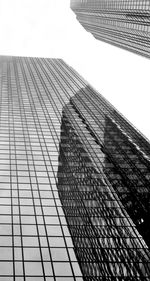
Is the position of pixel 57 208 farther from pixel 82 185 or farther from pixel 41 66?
pixel 41 66

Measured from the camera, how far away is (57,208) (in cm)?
5678

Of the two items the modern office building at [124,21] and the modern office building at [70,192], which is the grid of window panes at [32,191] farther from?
the modern office building at [124,21]

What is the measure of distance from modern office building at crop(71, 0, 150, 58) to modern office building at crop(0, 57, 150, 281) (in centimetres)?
2526

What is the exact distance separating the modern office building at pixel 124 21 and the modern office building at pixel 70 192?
2526 centimetres

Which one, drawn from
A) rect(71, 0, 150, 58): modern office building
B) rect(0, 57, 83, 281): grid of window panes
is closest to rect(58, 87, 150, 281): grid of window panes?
rect(0, 57, 83, 281): grid of window panes

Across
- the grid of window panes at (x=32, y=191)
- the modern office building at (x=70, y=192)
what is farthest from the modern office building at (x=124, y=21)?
the grid of window panes at (x=32, y=191)

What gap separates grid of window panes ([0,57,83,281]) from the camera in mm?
43719

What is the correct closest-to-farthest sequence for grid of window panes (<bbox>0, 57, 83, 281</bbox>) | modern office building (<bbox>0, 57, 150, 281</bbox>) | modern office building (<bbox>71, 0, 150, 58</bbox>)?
grid of window panes (<bbox>0, 57, 83, 281</bbox>) < modern office building (<bbox>0, 57, 150, 281</bbox>) < modern office building (<bbox>71, 0, 150, 58</bbox>)

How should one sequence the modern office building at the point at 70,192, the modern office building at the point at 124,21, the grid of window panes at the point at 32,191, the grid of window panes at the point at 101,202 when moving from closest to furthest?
the grid of window panes at the point at 32,191 < the modern office building at the point at 70,192 < the grid of window panes at the point at 101,202 < the modern office building at the point at 124,21

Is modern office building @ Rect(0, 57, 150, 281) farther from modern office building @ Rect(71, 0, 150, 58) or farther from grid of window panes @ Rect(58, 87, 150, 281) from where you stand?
modern office building @ Rect(71, 0, 150, 58)

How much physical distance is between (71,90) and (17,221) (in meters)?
81.9

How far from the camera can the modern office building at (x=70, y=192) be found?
45438mm

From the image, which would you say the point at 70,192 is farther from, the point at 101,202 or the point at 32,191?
the point at 32,191

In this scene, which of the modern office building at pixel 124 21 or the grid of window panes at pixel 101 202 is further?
the modern office building at pixel 124 21
